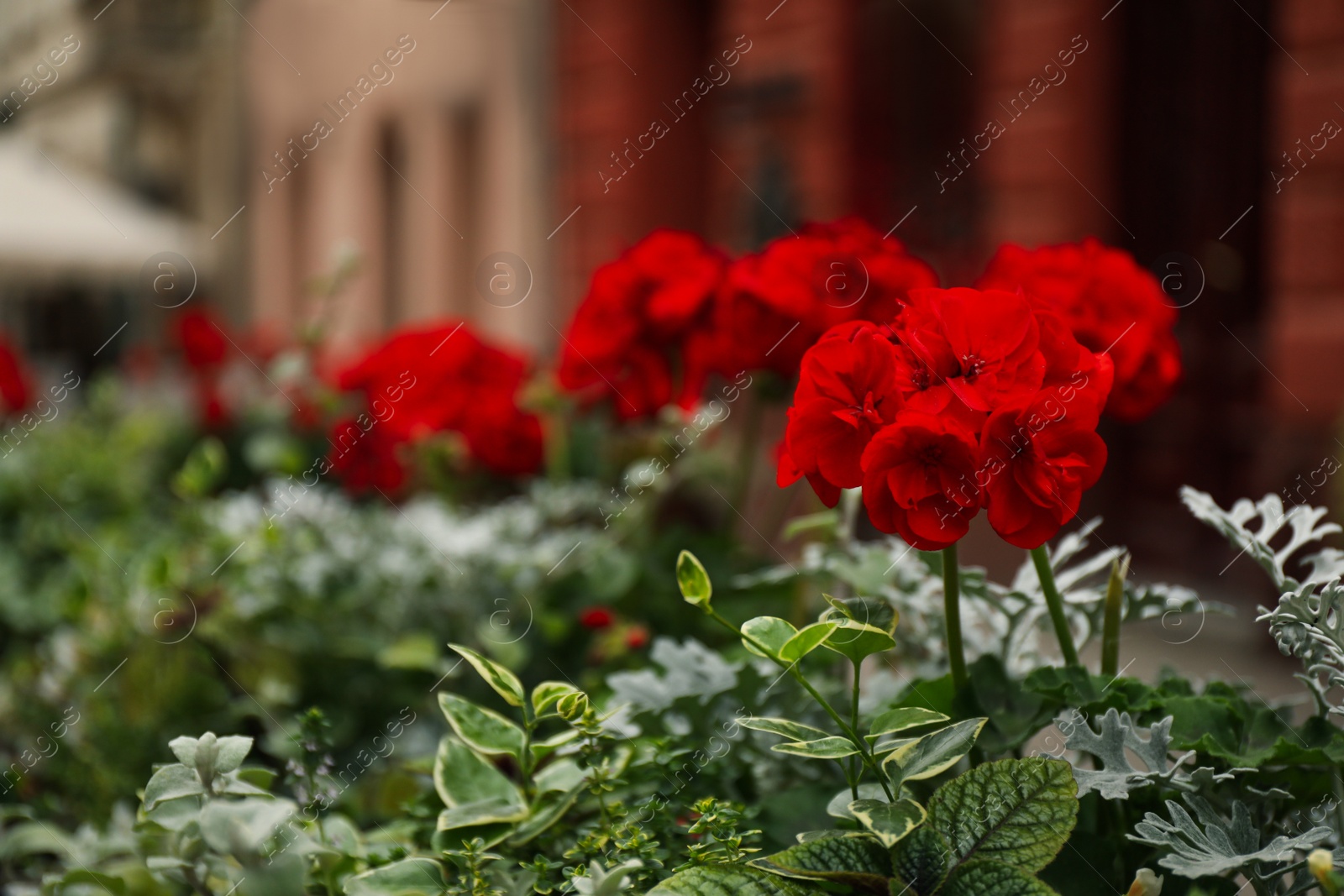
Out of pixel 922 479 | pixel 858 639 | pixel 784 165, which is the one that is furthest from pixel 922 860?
pixel 784 165

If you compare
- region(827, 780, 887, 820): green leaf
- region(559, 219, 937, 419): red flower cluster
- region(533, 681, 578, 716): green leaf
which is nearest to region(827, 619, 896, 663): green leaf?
region(827, 780, 887, 820): green leaf

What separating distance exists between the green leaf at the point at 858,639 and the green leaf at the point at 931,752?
8 centimetres

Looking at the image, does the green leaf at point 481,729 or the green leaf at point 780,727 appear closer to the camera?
the green leaf at point 780,727

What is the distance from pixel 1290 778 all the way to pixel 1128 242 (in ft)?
15.5

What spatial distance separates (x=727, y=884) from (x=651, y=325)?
964 mm

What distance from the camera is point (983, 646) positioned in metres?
1.11

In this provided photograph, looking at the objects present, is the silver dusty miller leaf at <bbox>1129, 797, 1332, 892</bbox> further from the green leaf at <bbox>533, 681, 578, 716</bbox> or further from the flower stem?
the green leaf at <bbox>533, 681, 578, 716</bbox>

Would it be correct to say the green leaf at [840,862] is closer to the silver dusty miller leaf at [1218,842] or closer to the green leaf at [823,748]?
the green leaf at [823,748]

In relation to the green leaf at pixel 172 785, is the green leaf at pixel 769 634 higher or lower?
lower

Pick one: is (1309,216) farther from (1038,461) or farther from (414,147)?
(414,147)

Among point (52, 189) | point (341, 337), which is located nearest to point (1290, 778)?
point (52, 189)

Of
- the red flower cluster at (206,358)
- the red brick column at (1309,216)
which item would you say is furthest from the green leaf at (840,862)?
the red brick column at (1309,216)

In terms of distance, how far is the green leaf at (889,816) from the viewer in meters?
0.75

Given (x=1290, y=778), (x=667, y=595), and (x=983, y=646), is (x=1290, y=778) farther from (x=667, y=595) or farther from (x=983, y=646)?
(x=667, y=595)
